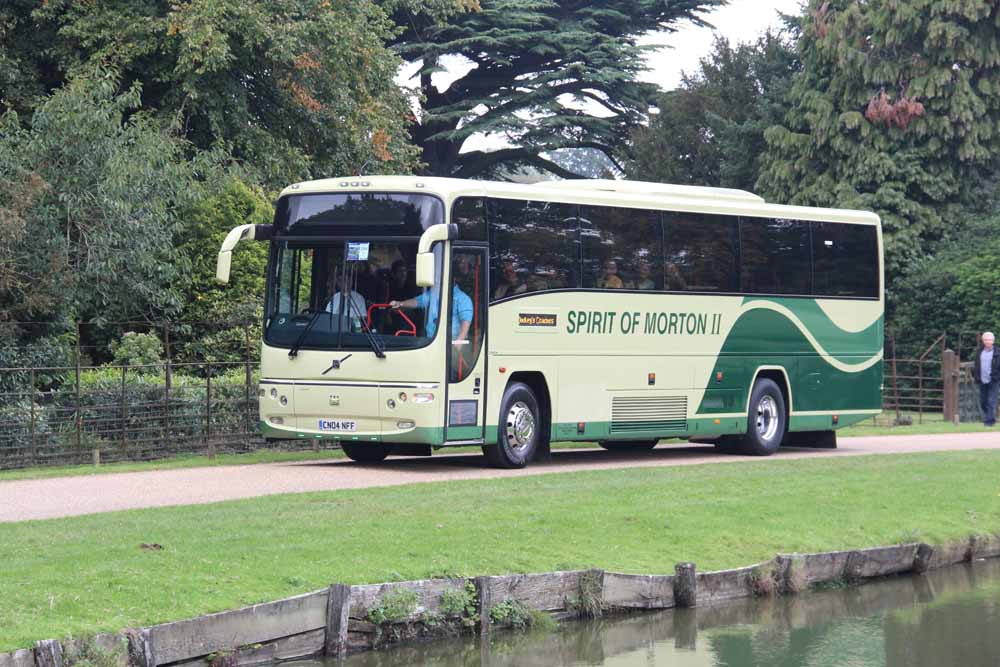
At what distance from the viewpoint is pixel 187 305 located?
1125 inches

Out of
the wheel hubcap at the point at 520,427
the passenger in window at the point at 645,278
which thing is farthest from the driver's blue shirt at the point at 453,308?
the passenger in window at the point at 645,278

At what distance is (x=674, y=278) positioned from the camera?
22719 millimetres

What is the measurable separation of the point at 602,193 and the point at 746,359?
11.9 ft

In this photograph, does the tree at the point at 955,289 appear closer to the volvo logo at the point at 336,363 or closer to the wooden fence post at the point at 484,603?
the volvo logo at the point at 336,363

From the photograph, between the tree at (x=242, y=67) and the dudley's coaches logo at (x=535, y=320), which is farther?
the tree at (x=242, y=67)

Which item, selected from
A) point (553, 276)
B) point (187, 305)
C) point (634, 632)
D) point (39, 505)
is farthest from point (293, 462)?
point (634, 632)

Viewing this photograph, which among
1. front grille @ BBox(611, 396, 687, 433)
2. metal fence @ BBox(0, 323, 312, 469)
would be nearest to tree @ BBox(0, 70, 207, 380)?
metal fence @ BBox(0, 323, 312, 469)

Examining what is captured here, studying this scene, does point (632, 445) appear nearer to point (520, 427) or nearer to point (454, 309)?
point (520, 427)

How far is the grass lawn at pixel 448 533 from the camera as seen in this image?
35.4 ft

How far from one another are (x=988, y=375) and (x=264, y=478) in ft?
58.8

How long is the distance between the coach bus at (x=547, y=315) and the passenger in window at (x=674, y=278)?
0.09ft

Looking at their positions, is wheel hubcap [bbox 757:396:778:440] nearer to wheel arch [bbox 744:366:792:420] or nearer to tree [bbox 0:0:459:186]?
wheel arch [bbox 744:366:792:420]

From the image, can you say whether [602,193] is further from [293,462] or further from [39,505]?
[39,505]

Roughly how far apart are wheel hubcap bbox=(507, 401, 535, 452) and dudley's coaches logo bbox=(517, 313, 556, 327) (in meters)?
0.98
